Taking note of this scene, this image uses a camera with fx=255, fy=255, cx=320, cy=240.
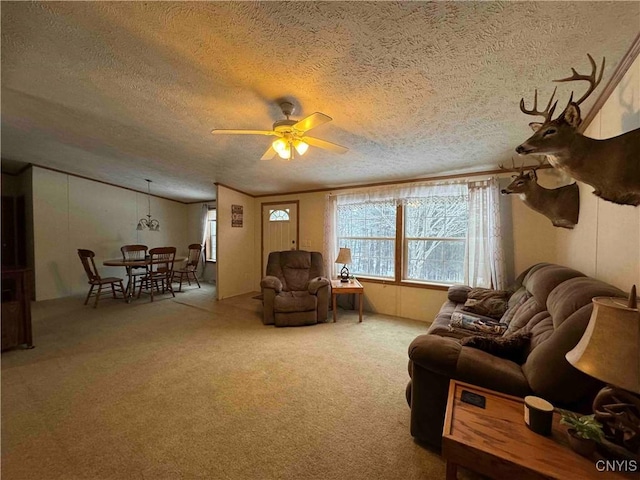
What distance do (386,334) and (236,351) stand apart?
185 centimetres

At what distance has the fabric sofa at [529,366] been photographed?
47.0 inches

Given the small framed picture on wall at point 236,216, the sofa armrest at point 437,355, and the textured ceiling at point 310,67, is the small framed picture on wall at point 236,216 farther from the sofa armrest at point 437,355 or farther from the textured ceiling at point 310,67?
the sofa armrest at point 437,355

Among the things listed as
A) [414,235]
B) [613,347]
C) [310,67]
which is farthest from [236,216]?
[613,347]

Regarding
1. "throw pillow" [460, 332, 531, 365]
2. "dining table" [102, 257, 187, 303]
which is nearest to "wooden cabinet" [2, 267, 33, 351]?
"dining table" [102, 257, 187, 303]

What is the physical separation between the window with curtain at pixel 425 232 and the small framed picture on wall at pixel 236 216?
2024 millimetres

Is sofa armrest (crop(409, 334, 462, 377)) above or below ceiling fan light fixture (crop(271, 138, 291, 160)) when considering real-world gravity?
below

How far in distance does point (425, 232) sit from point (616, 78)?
8.18ft

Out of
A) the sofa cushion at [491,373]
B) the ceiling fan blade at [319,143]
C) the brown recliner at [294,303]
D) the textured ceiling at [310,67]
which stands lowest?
the brown recliner at [294,303]

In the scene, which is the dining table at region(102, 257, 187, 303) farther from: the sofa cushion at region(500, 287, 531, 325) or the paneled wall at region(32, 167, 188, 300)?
the sofa cushion at region(500, 287, 531, 325)

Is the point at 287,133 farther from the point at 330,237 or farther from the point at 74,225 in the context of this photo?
the point at 74,225

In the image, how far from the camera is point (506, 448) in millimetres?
949

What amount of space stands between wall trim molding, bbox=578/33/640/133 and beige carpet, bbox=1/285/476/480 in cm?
246

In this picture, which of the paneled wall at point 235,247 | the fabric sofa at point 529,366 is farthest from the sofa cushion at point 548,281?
the paneled wall at point 235,247

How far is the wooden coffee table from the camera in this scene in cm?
87
